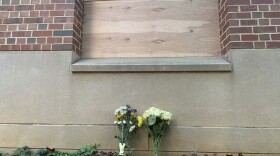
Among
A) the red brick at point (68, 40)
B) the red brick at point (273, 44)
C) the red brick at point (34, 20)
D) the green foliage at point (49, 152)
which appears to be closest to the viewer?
the green foliage at point (49, 152)

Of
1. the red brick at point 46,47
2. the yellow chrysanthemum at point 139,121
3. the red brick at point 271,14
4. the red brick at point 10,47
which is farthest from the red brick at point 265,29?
the red brick at point 10,47

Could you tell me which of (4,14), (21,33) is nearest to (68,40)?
(21,33)

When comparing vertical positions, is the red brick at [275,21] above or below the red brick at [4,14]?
below

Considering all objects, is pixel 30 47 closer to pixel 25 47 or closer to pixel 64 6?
pixel 25 47

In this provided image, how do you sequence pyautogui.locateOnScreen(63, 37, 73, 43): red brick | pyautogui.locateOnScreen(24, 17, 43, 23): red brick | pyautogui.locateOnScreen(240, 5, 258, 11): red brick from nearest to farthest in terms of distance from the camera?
pyautogui.locateOnScreen(240, 5, 258, 11): red brick
pyautogui.locateOnScreen(63, 37, 73, 43): red brick
pyautogui.locateOnScreen(24, 17, 43, 23): red brick

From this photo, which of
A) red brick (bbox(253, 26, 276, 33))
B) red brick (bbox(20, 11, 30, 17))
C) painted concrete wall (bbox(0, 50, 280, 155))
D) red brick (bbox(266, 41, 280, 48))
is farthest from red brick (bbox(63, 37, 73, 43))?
Result: red brick (bbox(266, 41, 280, 48))

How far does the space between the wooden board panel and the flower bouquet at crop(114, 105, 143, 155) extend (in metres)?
0.88

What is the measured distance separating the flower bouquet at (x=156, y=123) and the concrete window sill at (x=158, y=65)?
537 millimetres

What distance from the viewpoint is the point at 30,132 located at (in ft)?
11.9

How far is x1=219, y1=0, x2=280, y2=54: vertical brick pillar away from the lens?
11.6 feet

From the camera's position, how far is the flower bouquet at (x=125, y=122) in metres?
3.36

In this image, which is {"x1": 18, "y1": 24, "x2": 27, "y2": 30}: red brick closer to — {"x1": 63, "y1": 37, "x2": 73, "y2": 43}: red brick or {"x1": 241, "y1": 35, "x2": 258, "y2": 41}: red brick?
{"x1": 63, "y1": 37, "x2": 73, "y2": 43}: red brick

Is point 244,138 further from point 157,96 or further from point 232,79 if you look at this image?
point 157,96

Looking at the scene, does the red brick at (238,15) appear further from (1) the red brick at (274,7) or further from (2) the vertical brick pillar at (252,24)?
(1) the red brick at (274,7)
